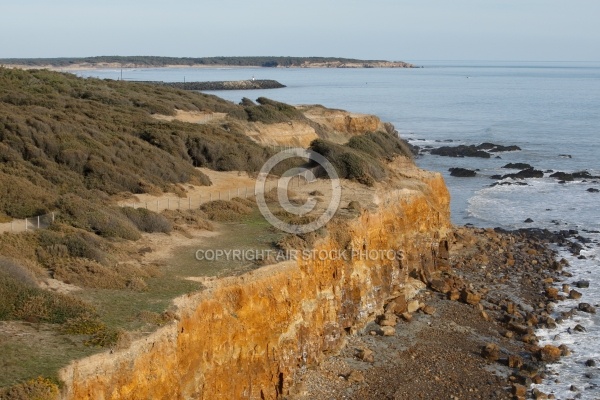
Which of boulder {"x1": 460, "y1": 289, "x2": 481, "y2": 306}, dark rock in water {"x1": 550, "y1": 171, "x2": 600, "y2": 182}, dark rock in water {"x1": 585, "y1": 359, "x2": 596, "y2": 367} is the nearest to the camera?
dark rock in water {"x1": 585, "y1": 359, "x2": 596, "y2": 367}

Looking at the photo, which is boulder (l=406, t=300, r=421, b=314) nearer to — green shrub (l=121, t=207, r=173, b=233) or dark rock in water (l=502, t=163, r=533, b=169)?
green shrub (l=121, t=207, r=173, b=233)

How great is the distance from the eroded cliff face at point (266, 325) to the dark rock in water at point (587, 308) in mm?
5254

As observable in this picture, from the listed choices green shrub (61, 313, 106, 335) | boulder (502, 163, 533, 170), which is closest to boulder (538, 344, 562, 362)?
green shrub (61, 313, 106, 335)

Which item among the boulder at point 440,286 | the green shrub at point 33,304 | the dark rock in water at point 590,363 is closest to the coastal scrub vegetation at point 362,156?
the boulder at point 440,286

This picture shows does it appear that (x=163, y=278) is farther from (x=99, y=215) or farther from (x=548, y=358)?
(x=548, y=358)

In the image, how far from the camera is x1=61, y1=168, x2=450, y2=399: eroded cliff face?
11.9 m

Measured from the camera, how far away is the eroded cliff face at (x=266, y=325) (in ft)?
38.9

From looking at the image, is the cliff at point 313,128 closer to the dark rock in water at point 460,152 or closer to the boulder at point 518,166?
the boulder at point 518,166

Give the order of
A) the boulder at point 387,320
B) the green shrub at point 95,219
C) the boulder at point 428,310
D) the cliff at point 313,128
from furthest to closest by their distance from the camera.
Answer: the cliff at point 313,128 < the boulder at point 428,310 < the boulder at point 387,320 < the green shrub at point 95,219

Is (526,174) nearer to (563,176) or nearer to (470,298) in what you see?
(563,176)

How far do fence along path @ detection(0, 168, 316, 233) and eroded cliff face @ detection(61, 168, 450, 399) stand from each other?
190 inches

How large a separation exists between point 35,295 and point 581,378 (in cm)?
1354

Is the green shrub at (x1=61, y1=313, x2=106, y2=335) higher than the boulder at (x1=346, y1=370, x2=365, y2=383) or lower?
higher

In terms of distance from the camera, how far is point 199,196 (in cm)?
2425
